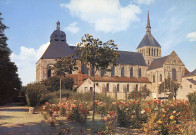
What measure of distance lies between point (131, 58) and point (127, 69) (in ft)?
14.0

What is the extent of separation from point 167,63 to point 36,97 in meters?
39.9

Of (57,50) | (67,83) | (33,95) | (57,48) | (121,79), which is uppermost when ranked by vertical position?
(57,48)

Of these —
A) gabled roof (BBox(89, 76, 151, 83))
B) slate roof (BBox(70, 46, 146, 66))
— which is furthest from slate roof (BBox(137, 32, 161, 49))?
Answer: gabled roof (BBox(89, 76, 151, 83))

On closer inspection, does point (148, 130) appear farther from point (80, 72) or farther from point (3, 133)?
point (80, 72)

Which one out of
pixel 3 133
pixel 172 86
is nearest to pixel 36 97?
pixel 3 133

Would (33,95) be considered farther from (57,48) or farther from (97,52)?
(57,48)

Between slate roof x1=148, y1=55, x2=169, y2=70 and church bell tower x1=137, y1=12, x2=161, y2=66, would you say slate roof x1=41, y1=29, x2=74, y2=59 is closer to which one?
slate roof x1=148, y1=55, x2=169, y2=70

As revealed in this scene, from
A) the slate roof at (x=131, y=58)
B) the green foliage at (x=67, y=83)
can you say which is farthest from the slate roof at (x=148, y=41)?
the green foliage at (x=67, y=83)

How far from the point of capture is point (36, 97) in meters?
14.5

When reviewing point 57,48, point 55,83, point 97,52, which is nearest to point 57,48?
point 57,48

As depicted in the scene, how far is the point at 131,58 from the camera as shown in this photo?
5344 cm

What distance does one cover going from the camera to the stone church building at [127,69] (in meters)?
41.3

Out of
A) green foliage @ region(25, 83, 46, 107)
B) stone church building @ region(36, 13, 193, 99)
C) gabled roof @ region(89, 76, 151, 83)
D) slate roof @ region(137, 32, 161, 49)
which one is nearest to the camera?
green foliage @ region(25, 83, 46, 107)

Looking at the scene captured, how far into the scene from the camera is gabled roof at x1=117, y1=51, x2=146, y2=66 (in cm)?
5187
